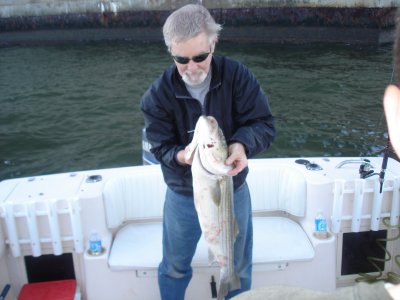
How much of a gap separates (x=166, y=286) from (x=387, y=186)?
2173 millimetres

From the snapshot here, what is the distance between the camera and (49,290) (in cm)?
378

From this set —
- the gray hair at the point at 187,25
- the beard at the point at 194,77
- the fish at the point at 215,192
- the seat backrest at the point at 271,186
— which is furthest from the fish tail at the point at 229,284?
the gray hair at the point at 187,25

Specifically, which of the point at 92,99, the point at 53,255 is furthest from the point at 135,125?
the point at 53,255

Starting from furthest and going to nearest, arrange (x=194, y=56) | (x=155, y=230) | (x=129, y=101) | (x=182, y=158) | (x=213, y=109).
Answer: (x=129, y=101) < (x=155, y=230) < (x=213, y=109) < (x=182, y=158) < (x=194, y=56)

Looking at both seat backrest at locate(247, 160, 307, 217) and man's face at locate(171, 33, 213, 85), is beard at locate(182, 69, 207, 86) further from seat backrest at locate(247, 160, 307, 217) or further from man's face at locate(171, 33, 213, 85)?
seat backrest at locate(247, 160, 307, 217)

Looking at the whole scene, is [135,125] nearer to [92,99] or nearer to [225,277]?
[92,99]

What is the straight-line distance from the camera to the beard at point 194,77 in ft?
9.50

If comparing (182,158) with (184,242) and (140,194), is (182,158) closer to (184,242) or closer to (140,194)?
(184,242)

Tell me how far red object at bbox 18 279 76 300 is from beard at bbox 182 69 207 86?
2.14 meters

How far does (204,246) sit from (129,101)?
10.3m

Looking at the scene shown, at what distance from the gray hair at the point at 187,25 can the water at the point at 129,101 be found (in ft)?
24.4

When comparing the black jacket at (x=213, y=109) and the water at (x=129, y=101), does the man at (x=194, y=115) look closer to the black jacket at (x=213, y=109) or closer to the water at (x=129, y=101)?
the black jacket at (x=213, y=109)

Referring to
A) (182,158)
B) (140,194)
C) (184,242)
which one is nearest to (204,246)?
(184,242)

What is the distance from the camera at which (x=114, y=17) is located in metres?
23.1
